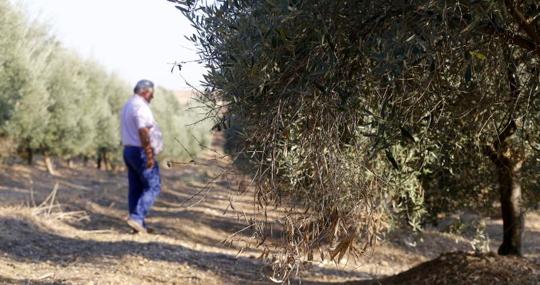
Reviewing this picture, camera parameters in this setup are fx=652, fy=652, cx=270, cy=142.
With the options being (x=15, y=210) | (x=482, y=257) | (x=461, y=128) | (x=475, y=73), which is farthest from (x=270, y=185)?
(x=15, y=210)

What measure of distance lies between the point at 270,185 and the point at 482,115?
1528 mm

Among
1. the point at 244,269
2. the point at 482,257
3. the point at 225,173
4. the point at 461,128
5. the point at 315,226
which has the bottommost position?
the point at 244,269

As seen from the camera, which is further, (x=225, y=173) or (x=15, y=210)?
(x=15, y=210)

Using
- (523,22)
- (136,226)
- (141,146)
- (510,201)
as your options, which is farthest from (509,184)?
(136,226)

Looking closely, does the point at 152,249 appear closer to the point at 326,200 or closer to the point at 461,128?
the point at 461,128

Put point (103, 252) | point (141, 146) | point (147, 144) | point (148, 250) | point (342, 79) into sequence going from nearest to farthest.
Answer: point (342, 79) < point (103, 252) < point (148, 250) < point (147, 144) < point (141, 146)

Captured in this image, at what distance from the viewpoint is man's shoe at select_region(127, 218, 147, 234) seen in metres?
8.84

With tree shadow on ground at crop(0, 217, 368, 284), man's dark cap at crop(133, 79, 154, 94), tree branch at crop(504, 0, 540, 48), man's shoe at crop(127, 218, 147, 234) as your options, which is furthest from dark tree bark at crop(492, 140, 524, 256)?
man's shoe at crop(127, 218, 147, 234)

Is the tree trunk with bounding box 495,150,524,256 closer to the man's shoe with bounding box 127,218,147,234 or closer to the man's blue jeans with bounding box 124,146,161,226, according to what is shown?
the man's blue jeans with bounding box 124,146,161,226

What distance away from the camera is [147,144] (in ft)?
27.8

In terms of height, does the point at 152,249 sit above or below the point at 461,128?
below

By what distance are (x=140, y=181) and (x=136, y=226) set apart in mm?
627

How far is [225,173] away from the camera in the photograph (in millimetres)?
3307

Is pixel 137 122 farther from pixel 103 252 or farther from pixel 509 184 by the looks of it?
pixel 509 184
